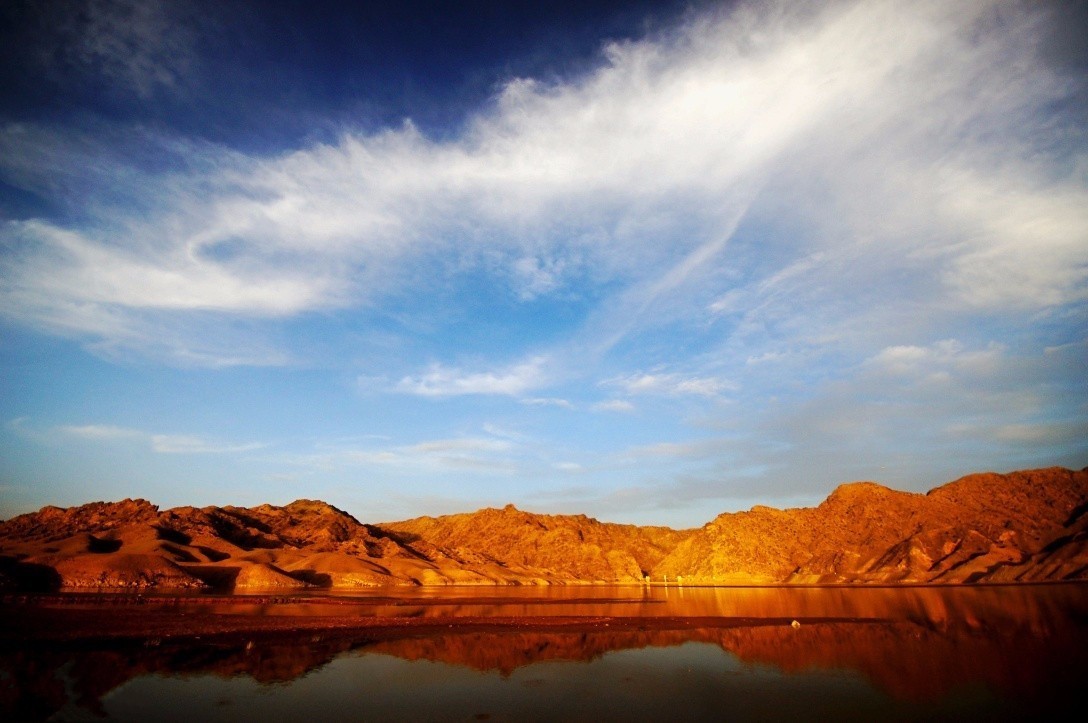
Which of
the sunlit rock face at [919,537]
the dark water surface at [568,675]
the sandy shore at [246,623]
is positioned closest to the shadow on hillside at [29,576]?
the sandy shore at [246,623]

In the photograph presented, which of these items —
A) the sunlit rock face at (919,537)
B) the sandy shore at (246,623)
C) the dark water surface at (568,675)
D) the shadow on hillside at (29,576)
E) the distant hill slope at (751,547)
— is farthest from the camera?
the sunlit rock face at (919,537)

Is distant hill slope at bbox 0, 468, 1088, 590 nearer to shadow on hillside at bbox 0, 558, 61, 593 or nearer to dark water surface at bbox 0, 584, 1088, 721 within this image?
shadow on hillside at bbox 0, 558, 61, 593

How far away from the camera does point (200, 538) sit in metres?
168

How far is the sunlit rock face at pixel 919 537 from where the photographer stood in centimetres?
12269

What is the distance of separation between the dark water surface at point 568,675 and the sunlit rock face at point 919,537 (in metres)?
104

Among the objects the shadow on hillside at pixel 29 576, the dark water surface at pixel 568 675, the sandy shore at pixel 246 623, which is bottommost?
the shadow on hillside at pixel 29 576

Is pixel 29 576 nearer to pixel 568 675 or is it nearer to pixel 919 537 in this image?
pixel 568 675

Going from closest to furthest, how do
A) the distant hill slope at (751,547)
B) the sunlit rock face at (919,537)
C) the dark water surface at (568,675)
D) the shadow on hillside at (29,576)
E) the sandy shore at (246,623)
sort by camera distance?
the dark water surface at (568,675) → the sandy shore at (246,623) → the shadow on hillside at (29,576) → the distant hill slope at (751,547) → the sunlit rock face at (919,537)

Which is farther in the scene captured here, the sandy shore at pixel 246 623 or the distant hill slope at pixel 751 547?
the distant hill slope at pixel 751 547

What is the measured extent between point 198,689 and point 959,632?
48.3 metres

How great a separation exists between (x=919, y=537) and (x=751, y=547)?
160 ft

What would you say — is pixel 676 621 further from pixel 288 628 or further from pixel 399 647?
pixel 288 628

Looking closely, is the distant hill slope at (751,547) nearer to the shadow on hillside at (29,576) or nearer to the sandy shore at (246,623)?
the shadow on hillside at (29,576)

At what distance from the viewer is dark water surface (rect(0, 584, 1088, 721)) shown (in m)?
20.0
